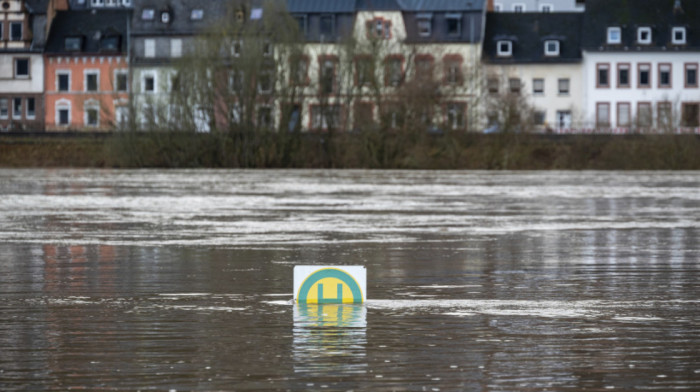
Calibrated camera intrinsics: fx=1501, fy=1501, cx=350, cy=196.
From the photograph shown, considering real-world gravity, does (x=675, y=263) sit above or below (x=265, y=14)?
below

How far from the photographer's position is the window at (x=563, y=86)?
9306 cm

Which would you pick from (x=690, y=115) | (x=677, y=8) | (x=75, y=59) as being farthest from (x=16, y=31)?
(x=690, y=115)

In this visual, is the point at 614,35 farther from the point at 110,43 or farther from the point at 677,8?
the point at 110,43

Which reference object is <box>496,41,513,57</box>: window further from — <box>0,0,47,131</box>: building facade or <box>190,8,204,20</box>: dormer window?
<box>0,0,47,131</box>: building facade

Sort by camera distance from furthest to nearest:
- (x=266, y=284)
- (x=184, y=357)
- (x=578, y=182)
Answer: (x=578, y=182) < (x=266, y=284) < (x=184, y=357)

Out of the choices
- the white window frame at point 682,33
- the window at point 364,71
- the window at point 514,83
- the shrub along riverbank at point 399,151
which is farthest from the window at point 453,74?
the white window frame at point 682,33

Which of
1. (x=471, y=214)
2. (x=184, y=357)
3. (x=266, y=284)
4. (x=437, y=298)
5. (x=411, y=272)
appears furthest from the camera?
(x=471, y=214)

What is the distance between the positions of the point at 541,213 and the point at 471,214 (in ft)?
5.04

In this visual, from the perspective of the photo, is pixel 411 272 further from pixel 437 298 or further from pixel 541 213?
pixel 541 213

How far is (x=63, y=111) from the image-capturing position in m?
98.1

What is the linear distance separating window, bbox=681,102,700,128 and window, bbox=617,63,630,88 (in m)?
8.14

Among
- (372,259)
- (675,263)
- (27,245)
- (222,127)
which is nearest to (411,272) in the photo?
(372,259)

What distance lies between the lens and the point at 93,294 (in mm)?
14039

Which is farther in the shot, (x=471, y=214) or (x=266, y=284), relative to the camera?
→ (x=471, y=214)
